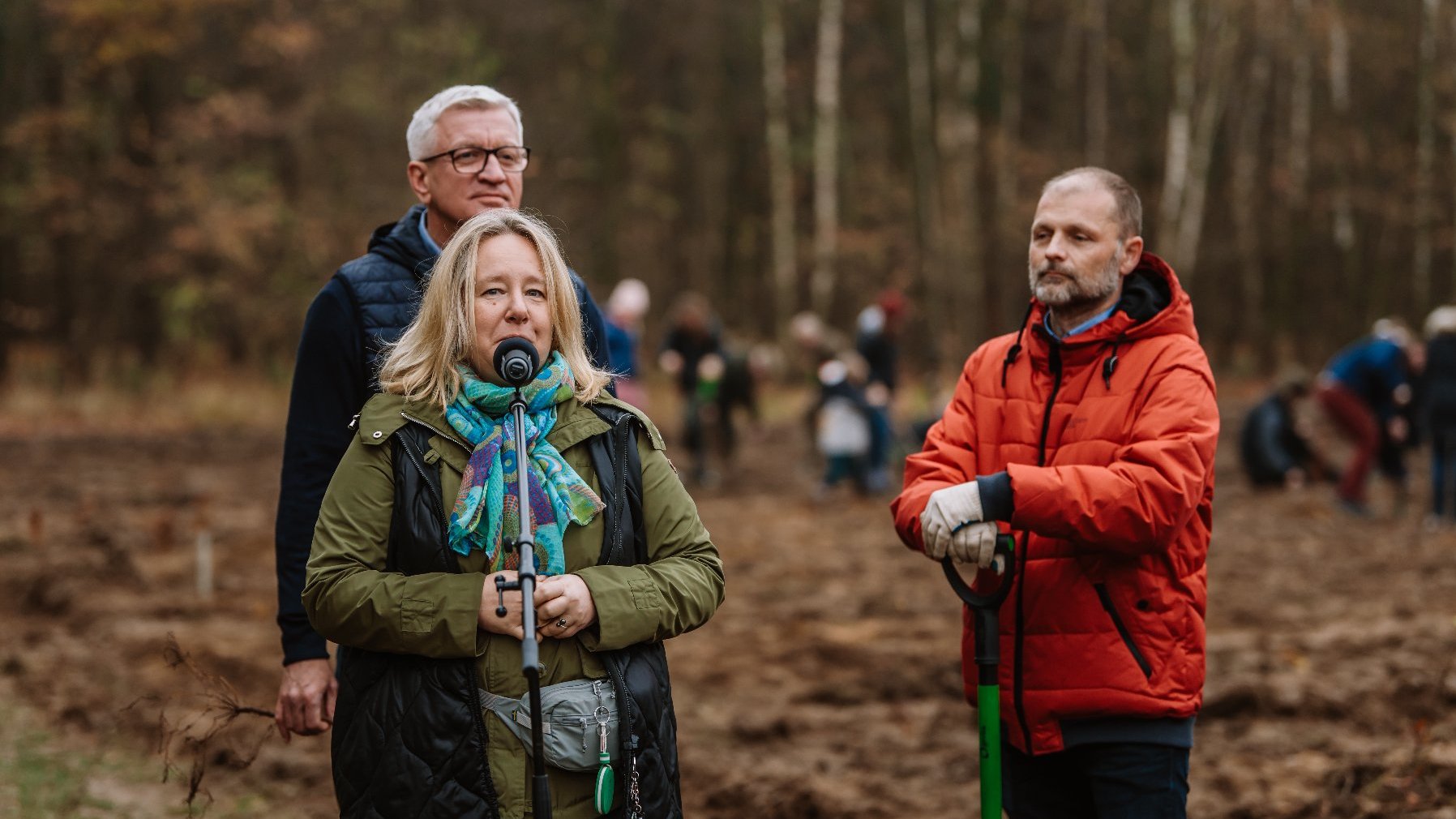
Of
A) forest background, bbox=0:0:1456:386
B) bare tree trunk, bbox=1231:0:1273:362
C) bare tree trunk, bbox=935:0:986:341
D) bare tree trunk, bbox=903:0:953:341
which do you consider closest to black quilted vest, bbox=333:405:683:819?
forest background, bbox=0:0:1456:386

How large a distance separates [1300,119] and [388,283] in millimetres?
35014

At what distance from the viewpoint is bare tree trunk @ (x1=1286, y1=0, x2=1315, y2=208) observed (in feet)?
111

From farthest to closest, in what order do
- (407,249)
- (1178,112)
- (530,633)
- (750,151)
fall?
1. (750,151)
2. (1178,112)
3. (407,249)
4. (530,633)

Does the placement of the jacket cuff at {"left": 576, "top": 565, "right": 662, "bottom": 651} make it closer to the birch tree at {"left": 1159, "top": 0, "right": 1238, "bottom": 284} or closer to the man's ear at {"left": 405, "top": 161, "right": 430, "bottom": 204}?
the man's ear at {"left": 405, "top": 161, "right": 430, "bottom": 204}

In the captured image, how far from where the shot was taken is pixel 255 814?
5.68 meters

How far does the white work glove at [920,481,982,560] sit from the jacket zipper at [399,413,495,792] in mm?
1071

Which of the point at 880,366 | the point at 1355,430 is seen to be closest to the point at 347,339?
the point at 880,366

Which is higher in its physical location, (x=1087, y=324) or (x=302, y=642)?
(x=1087, y=324)

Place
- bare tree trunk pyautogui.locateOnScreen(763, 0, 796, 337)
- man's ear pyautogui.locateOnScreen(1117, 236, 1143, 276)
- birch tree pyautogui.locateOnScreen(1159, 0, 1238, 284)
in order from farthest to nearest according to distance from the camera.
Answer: bare tree trunk pyautogui.locateOnScreen(763, 0, 796, 337) → birch tree pyautogui.locateOnScreen(1159, 0, 1238, 284) → man's ear pyautogui.locateOnScreen(1117, 236, 1143, 276)

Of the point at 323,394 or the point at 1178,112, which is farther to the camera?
the point at 1178,112

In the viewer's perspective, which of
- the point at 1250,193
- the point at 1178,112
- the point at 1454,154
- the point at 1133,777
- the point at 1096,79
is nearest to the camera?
the point at 1133,777

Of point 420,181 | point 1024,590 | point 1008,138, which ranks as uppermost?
point 1008,138

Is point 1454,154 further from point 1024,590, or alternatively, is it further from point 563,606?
point 563,606

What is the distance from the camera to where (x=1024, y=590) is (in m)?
3.47
